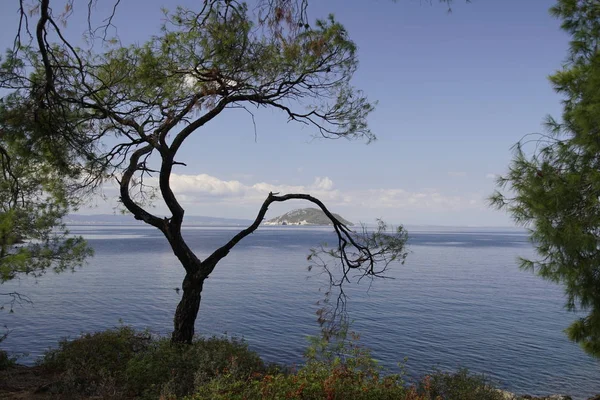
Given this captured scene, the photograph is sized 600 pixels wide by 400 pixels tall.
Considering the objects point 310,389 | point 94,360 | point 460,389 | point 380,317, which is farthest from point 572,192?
point 380,317

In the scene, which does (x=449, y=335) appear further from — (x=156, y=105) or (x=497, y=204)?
(x=156, y=105)

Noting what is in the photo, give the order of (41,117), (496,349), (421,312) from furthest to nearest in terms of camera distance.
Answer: (421,312), (496,349), (41,117)

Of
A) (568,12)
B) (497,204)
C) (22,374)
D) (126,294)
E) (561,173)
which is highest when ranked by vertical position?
(568,12)

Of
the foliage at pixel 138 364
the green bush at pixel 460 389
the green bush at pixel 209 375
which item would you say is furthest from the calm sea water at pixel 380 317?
the foliage at pixel 138 364

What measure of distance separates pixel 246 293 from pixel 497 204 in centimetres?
2640

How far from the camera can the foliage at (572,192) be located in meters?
9.49

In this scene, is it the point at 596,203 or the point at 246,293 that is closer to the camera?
the point at 596,203

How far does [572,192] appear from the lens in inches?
381

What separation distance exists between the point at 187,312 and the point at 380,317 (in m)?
17.5

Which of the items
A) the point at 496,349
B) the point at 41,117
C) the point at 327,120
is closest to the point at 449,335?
the point at 496,349

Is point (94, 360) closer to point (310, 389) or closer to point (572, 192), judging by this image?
point (310, 389)

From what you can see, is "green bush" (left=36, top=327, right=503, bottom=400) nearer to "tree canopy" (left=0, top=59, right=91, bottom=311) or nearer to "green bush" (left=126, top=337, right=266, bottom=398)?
"green bush" (left=126, top=337, right=266, bottom=398)

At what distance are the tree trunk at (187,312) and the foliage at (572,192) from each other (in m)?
7.63

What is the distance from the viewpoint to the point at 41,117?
17.0 feet
